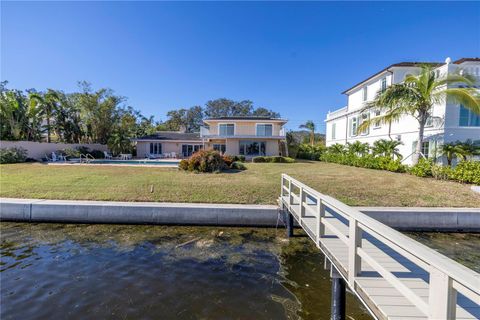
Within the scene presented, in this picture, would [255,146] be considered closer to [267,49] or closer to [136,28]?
[267,49]

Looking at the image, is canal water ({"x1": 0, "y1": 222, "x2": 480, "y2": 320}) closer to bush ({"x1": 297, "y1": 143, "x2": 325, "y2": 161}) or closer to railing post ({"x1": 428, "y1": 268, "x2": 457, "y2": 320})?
railing post ({"x1": 428, "y1": 268, "x2": 457, "y2": 320})

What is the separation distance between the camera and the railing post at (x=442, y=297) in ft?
6.58

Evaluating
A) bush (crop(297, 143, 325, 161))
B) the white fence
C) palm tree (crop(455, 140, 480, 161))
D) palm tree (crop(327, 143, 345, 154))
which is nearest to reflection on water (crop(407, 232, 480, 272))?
palm tree (crop(455, 140, 480, 161))

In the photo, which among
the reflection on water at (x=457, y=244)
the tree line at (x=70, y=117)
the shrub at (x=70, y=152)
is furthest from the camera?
the shrub at (x=70, y=152)

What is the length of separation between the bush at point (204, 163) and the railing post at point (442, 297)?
14.5 meters

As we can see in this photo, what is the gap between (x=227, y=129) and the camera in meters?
30.4

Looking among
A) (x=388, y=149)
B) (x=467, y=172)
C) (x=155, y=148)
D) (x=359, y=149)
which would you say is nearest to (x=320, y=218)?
(x=467, y=172)

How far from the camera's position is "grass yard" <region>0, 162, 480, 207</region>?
10.7 metres

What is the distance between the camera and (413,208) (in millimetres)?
9656

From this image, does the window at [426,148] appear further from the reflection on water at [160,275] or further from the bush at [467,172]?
the reflection on water at [160,275]

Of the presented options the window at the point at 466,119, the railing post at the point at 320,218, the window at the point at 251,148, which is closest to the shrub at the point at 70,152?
the window at the point at 251,148

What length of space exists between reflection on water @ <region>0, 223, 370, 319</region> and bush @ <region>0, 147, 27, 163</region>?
16.7m

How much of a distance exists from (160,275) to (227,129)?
998 inches

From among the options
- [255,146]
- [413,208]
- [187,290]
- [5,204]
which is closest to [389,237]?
[187,290]
